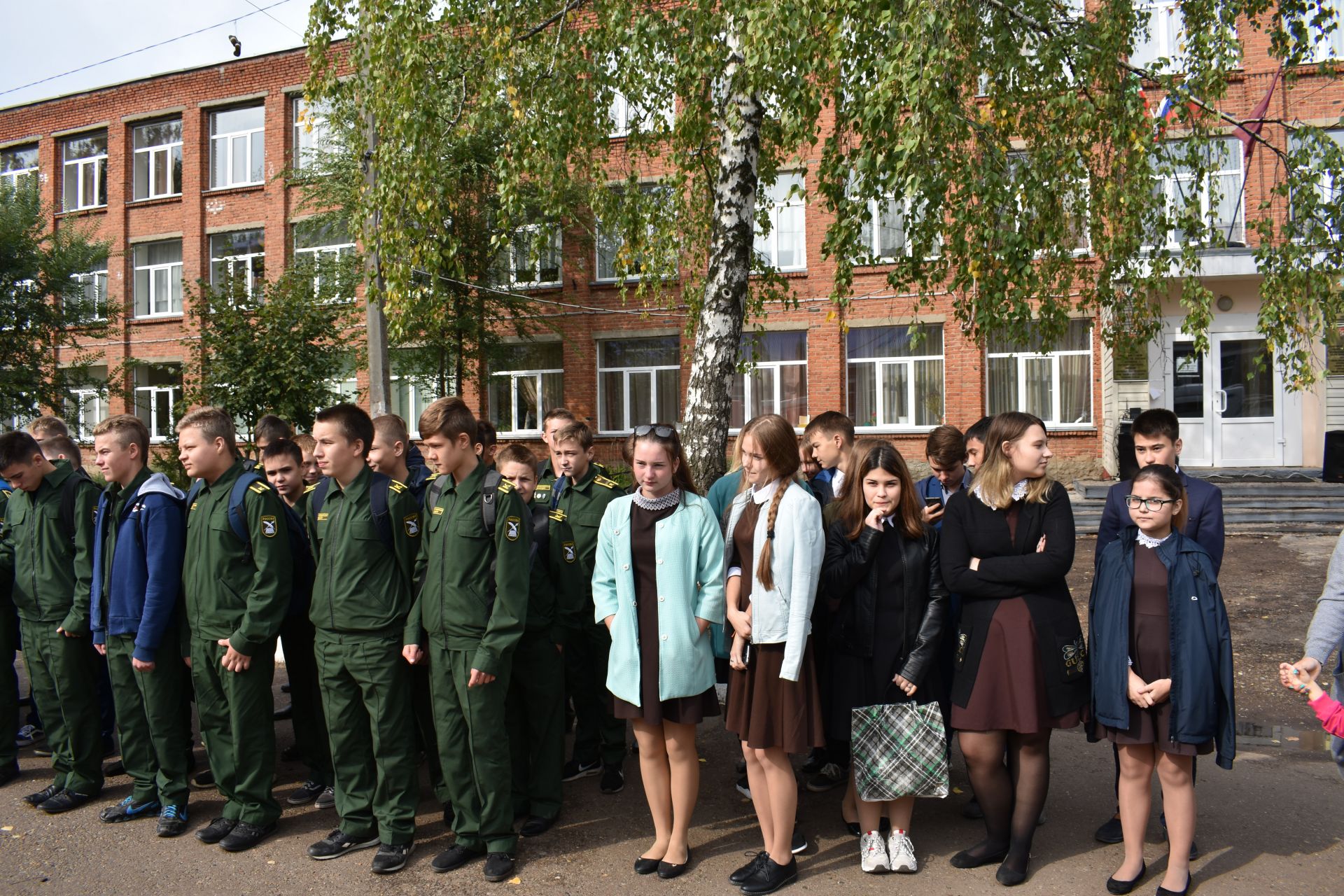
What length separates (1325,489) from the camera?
14.8 m

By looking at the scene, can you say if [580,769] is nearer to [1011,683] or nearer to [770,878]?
[770,878]

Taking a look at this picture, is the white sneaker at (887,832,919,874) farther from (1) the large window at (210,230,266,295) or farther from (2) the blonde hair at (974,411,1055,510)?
(1) the large window at (210,230,266,295)

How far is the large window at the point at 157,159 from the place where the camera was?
2603cm

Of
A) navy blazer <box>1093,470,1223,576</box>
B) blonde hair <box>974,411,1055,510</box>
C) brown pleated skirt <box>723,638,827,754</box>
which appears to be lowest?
brown pleated skirt <box>723,638,827,754</box>

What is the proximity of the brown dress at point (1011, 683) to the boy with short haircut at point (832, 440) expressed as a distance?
4.76 feet

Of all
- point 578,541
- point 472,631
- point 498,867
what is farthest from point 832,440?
point 498,867

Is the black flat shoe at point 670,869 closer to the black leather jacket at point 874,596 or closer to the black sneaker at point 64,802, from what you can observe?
the black leather jacket at point 874,596

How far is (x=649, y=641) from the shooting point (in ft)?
14.2

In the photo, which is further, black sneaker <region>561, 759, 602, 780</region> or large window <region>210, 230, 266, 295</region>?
large window <region>210, 230, 266, 295</region>

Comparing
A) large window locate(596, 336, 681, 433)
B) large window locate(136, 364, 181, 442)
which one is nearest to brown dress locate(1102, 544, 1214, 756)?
large window locate(596, 336, 681, 433)

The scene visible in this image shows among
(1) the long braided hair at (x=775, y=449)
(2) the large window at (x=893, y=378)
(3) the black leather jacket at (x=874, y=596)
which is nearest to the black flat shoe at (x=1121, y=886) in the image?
(3) the black leather jacket at (x=874, y=596)

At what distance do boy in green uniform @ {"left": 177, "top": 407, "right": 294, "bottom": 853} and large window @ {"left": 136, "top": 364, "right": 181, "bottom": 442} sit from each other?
912 inches

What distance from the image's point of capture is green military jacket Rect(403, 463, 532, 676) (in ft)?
14.4

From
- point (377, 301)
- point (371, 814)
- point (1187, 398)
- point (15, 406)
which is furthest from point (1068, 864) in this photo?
point (15, 406)
